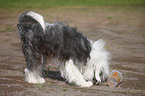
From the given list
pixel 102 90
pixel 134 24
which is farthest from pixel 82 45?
pixel 134 24

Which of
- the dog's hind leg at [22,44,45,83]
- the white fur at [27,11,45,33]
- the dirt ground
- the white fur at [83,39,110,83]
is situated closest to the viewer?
the dirt ground

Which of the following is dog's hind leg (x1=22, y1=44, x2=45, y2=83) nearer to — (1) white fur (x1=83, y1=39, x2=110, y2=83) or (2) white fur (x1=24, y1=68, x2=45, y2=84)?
(2) white fur (x1=24, y1=68, x2=45, y2=84)

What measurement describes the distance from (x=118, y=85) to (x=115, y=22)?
40.3 ft

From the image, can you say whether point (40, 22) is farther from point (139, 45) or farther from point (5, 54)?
point (139, 45)

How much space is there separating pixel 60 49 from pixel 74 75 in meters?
0.72

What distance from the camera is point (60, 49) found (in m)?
5.07

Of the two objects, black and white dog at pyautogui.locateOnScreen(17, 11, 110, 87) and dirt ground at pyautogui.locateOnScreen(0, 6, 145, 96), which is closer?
dirt ground at pyautogui.locateOnScreen(0, 6, 145, 96)

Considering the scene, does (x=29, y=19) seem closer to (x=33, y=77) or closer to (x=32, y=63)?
(x=32, y=63)

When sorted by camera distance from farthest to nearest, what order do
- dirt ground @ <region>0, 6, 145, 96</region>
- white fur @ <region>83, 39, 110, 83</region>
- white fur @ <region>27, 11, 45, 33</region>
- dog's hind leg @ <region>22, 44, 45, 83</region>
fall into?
white fur @ <region>83, 39, 110, 83</region>
dog's hind leg @ <region>22, 44, 45, 83</region>
white fur @ <region>27, 11, 45, 33</region>
dirt ground @ <region>0, 6, 145, 96</region>

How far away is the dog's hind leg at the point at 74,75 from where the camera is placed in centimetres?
509

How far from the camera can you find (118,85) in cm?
553

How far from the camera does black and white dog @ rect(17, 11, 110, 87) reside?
5.07 meters

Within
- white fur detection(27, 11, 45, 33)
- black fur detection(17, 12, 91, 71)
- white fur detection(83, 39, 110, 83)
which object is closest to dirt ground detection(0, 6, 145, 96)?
white fur detection(83, 39, 110, 83)

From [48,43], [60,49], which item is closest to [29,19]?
[48,43]
